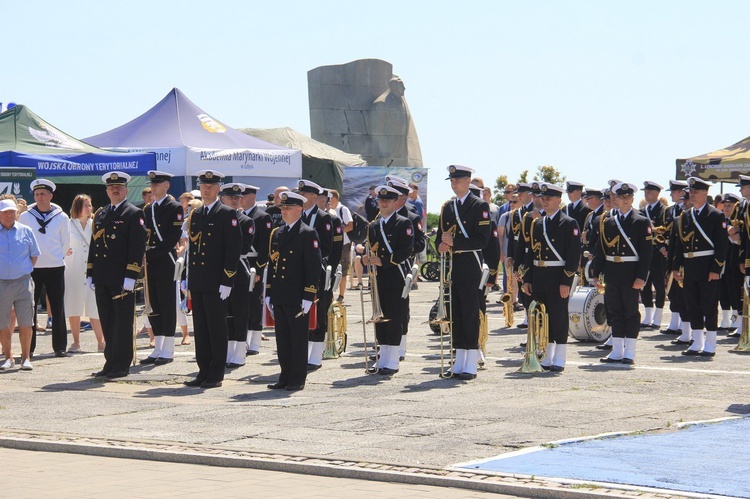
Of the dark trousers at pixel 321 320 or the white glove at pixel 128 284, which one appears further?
the dark trousers at pixel 321 320

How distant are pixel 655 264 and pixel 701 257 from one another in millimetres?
3052

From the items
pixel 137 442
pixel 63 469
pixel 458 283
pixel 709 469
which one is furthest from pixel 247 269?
pixel 709 469

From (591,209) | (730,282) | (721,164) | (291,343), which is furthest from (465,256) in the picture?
(721,164)

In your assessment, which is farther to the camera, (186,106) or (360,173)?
(360,173)

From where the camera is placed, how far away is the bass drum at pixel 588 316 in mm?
15906

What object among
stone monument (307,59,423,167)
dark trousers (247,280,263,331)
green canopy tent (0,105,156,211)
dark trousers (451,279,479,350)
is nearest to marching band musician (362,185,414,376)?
dark trousers (451,279,479,350)

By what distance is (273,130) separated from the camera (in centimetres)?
3272

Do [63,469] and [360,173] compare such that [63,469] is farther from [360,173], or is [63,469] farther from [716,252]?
[360,173]

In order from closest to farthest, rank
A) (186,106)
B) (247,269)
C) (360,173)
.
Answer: (247,269) → (186,106) → (360,173)

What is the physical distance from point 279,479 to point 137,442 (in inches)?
65.9

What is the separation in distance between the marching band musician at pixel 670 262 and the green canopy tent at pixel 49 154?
8.80 m

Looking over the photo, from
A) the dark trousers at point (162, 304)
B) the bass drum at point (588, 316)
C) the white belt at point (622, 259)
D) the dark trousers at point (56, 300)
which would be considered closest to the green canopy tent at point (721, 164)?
the bass drum at point (588, 316)

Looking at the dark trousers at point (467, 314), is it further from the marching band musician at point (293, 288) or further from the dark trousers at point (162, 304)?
the dark trousers at point (162, 304)

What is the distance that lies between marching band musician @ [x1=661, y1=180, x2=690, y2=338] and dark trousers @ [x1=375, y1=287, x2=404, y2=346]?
4517 mm
